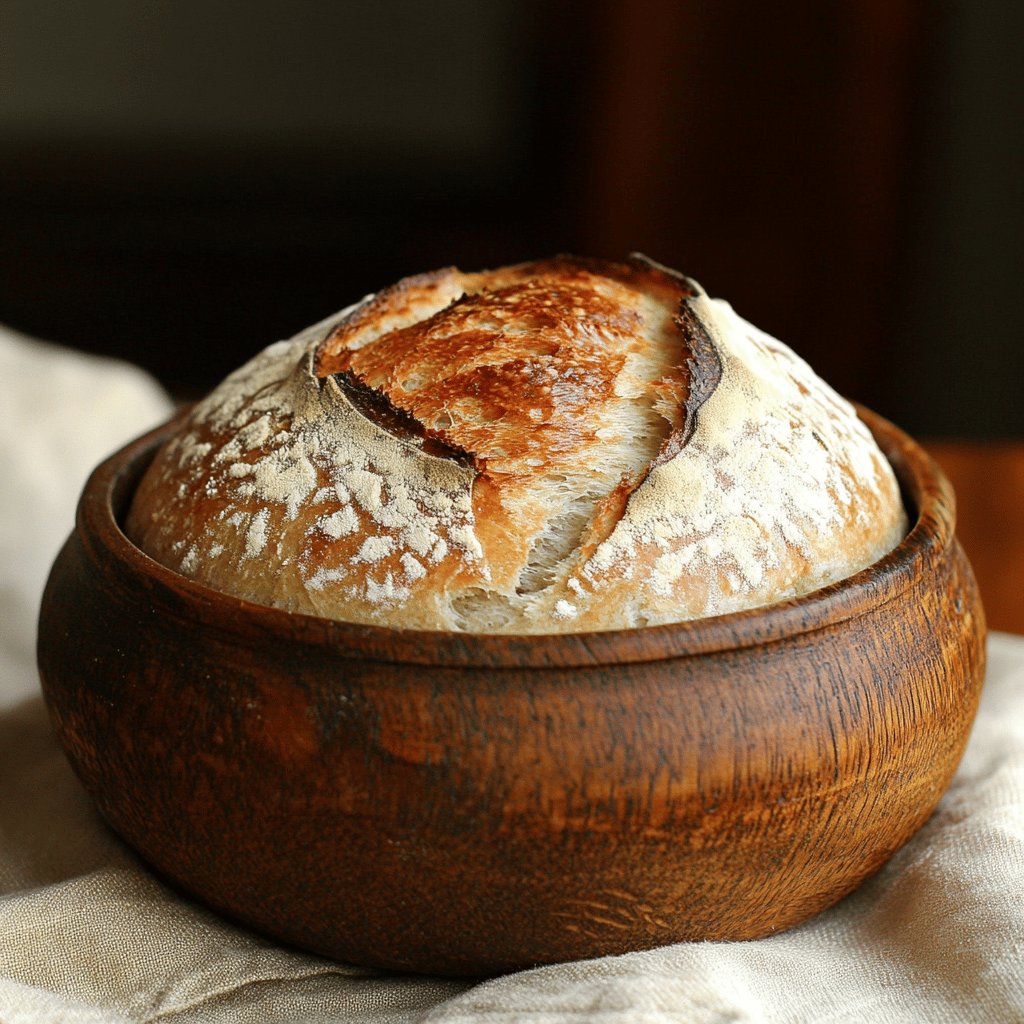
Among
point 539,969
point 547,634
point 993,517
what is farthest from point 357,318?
point 993,517

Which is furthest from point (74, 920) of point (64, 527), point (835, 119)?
point (835, 119)

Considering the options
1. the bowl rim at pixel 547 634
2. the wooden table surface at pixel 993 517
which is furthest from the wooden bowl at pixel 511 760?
the wooden table surface at pixel 993 517

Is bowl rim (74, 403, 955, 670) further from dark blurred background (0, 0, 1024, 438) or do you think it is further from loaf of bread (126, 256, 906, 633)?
dark blurred background (0, 0, 1024, 438)

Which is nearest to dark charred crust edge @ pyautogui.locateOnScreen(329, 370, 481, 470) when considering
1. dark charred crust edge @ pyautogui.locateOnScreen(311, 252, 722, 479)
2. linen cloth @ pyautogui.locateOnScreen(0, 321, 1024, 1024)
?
dark charred crust edge @ pyautogui.locateOnScreen(311, 252, 722, 479)

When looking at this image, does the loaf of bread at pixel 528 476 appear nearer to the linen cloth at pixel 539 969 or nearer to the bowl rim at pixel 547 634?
the bowl rim at pixel 547 634

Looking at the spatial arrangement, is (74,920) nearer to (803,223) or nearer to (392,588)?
(392,588)
